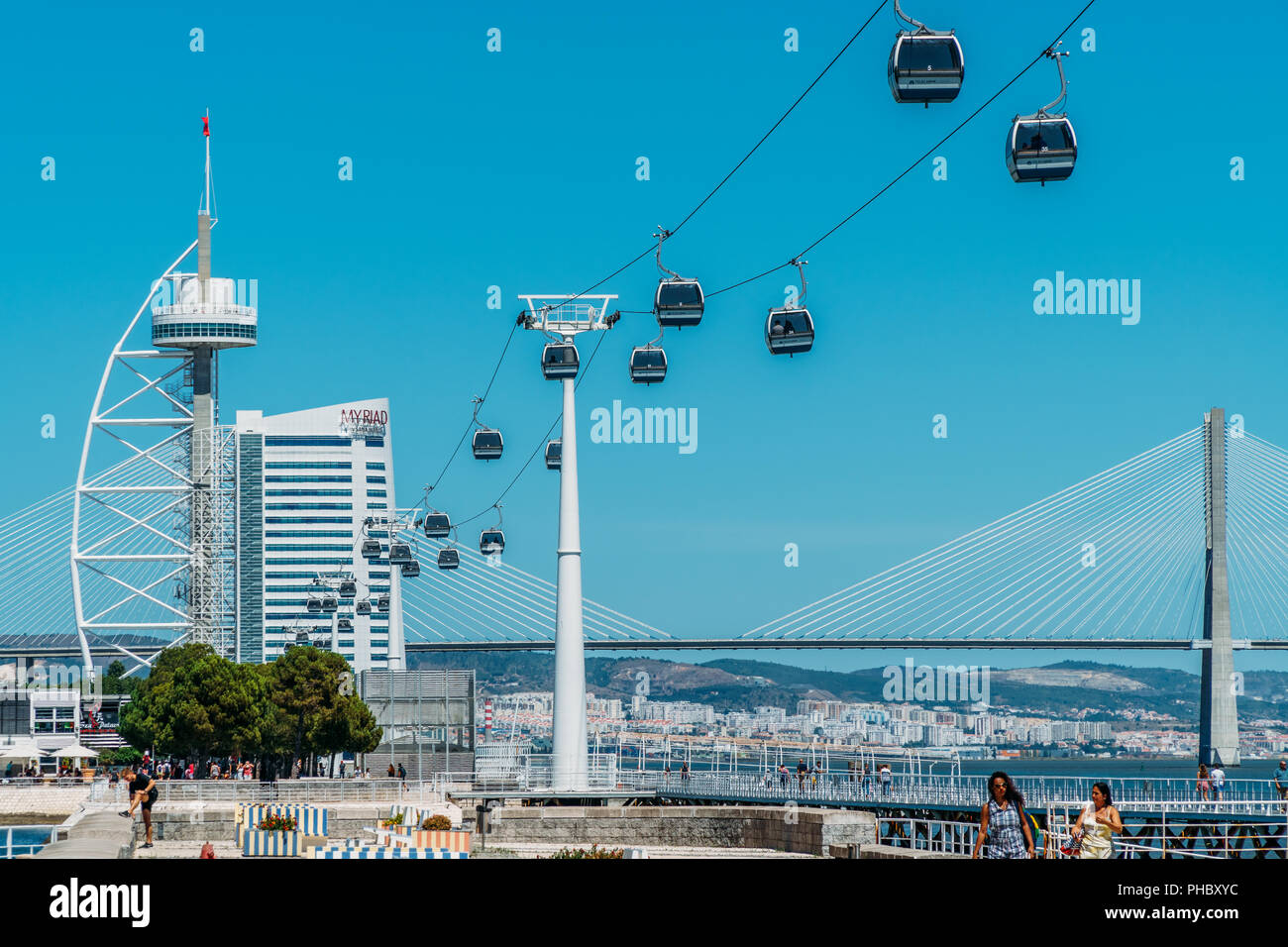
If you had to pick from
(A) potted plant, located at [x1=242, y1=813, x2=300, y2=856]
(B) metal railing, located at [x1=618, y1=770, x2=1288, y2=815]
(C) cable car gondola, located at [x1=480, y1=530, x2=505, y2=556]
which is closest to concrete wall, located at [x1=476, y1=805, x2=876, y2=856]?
(B) metal railing, located at [x1=618, y1=770, x2=1288, y2=815]

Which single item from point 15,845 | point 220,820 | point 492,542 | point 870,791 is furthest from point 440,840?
point 492,542

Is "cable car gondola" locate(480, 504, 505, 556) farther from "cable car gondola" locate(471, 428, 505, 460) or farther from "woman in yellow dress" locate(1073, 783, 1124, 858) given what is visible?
"woman in yellow dress" locate(1073, 783, 1124, 858)

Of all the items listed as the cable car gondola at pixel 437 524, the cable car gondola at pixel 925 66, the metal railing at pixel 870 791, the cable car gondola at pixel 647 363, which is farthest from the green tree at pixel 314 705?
the cable car gondola at pixel 925 66

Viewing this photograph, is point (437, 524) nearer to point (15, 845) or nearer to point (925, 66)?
point (15, 845)

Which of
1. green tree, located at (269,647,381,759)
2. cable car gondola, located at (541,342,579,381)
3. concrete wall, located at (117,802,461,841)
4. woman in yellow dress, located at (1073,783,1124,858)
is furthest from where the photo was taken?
green tree, located at (269,647,381,759)

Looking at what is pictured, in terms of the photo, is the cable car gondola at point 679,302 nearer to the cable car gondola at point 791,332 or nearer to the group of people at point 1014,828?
the cable car gondola at point 791,332
